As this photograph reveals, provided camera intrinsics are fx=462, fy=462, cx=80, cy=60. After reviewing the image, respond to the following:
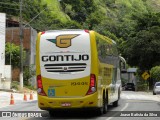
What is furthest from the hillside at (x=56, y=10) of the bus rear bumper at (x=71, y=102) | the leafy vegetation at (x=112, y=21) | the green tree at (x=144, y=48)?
the bus rear bumper at (x=71, y=102)

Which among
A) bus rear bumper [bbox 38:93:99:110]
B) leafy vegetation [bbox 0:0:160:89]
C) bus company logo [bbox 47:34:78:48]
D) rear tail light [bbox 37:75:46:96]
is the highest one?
leafy vegetation [bbox 0:0:160:89]

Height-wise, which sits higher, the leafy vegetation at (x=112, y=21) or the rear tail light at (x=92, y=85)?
the leafy vegetation at (x=112, y=21)

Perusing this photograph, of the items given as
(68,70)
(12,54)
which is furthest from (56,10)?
(68,70)

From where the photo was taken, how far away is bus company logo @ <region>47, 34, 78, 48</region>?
1908 cm

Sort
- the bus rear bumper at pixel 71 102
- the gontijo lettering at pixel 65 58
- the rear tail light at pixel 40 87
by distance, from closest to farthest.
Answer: the bus rear bumper at pixel 71 102 → the rear tail light at pixel 40 87 → the gontijo lettering at pixel 65 58

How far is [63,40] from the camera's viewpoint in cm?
1912

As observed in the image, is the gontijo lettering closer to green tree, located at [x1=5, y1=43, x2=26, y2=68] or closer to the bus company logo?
the bus company logo

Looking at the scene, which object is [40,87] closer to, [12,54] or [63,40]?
[63,40]

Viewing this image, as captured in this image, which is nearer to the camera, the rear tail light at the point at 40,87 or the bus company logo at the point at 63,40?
the rear tail light at the point at 40,87

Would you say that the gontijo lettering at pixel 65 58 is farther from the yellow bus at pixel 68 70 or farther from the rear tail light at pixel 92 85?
the rear tail light at pixel 92 85

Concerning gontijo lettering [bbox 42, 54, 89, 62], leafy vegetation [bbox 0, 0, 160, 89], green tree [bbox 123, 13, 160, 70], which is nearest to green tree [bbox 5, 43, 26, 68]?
leafy vegetation [bbox 0, 0, 160, 89]

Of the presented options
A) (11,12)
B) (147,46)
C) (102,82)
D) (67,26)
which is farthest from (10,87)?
(67,26)

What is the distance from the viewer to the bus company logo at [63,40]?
751 inches

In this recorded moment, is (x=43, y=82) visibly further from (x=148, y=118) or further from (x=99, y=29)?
(x=99, y=29)
